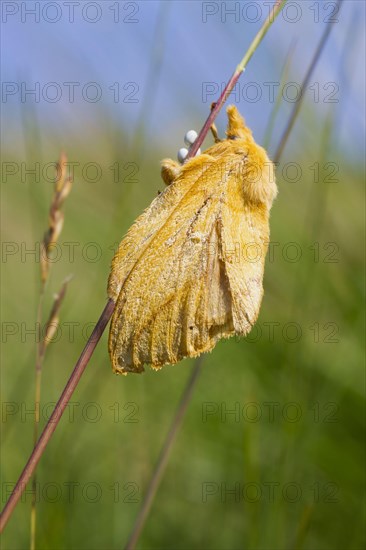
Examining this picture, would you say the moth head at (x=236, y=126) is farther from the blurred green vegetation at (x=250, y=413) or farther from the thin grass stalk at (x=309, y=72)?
the blurred green vegetation at (x=250, y=413)

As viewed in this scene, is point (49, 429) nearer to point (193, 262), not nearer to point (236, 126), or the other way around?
point (193, 262)

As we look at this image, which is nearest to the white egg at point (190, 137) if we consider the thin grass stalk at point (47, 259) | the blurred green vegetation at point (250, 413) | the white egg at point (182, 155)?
the white egg at point (182, 155)

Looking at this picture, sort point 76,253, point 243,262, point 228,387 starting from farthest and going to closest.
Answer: point 76,253
point 228,387
point 243,262

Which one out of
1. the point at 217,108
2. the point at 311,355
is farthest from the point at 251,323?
the point at 311,355

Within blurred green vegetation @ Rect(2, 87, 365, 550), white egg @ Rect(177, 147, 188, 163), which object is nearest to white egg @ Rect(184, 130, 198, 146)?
white egg @ Rect(177, 147, 188, 163)

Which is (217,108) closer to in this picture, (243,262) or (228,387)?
(243,262)

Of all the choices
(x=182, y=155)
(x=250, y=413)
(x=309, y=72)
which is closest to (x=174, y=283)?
(x=182, y=155)

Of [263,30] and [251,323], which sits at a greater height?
[263,30]
